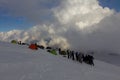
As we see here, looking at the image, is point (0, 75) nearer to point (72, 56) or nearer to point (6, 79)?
point (6, 79)

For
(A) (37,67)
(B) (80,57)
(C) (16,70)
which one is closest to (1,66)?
(C) (16,70)

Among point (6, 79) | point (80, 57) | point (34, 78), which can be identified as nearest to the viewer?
point (6, 79)

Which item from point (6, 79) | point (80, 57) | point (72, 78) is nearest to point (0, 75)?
point (6, 79)

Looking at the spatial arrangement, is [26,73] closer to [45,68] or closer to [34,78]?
[34,78]

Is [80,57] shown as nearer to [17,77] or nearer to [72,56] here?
[72,56]

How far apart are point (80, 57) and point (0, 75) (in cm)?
1970

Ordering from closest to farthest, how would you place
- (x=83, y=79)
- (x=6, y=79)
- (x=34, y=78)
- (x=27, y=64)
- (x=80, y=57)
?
(x=6, y=79)
(x=34, y=78)
(x=27, y=64)
(x=83, y=79)
(x=80, y=57)

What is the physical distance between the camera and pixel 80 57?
36062mm

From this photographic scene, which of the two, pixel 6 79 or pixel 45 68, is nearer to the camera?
pixel 6 79

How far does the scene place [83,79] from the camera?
23734 mm

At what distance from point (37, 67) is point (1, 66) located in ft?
13.1

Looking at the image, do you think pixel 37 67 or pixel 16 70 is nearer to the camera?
pixel 16 70

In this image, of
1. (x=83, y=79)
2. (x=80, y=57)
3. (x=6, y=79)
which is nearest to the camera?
(x=6, y=79)

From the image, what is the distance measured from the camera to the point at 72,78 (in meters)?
22.6
